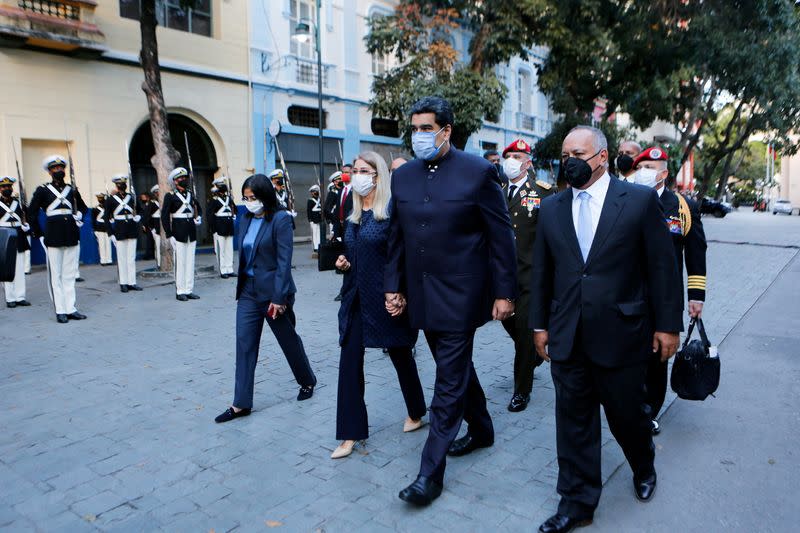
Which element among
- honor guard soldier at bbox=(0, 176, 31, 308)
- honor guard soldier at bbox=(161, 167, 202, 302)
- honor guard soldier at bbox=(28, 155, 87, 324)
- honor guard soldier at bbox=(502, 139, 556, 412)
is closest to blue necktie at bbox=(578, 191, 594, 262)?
honor guard soldier at bbox=(502, 139, 556, 412)

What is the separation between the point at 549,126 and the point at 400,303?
3403 cm

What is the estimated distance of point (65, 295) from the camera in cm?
902

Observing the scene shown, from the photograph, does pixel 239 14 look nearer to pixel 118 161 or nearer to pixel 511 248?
pixel 118 161

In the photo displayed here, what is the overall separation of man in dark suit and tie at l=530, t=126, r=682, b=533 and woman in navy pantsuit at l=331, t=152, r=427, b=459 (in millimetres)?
1167

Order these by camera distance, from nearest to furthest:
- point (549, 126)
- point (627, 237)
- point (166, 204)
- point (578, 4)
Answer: point (627, 237)
point (166, 204)
point (578, 4)
point (549, 126)

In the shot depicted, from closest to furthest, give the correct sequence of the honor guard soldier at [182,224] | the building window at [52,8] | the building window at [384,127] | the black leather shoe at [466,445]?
the black leather shoe at [466,445] → the honor guard soldier at [182,224] → the building window at [52,8] → the building window at [384,127]

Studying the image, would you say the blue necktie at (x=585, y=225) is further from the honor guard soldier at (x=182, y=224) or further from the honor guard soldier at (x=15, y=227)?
the honor guard soldier at (x=15, y=227)

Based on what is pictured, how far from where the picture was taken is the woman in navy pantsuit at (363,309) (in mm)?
4191

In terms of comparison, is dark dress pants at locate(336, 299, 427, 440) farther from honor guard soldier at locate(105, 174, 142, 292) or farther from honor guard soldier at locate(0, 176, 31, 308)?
honor guard soldier at locate(105, 174, 142, 292)

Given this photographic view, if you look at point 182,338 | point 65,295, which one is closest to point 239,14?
point 65,295

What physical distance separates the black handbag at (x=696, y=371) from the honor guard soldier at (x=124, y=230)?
9.93 meters

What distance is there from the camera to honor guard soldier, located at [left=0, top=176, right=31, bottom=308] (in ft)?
32.8

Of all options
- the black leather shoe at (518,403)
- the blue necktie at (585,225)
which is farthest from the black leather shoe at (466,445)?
the blue necktie at (585,225)

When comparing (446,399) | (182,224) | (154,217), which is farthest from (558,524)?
(154,217)
